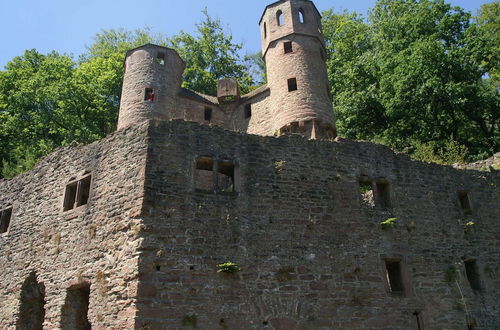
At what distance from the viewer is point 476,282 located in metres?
13.5

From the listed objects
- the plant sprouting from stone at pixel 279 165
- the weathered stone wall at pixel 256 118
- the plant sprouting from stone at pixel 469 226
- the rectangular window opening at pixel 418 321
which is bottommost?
the rectangular window opening at pixel 418 321

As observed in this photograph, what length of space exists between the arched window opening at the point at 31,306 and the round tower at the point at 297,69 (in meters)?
12.7

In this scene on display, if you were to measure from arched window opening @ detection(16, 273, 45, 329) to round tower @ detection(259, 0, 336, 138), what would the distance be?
498 inches

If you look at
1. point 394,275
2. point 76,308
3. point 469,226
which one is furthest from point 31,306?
point 469,226

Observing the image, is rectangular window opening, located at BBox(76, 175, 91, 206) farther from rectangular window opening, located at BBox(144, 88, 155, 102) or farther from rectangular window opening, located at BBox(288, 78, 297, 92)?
rectangular window opening, located at BBox(288, 78, 297, 92)

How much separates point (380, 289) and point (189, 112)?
15400 millimetres

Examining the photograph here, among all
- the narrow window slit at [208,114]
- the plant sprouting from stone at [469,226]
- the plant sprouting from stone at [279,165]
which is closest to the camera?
the plant sprouting from stone at [279,165]

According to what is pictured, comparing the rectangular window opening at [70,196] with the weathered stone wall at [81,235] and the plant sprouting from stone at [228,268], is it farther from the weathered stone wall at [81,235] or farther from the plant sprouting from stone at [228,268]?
the plant sprouting from stone at [228,268]

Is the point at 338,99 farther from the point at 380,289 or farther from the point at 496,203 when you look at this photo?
the point at 380,289

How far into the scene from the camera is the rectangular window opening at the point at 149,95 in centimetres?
2285

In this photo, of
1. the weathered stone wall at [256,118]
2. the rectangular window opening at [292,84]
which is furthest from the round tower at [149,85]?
the rectangular window opening at [292,84]

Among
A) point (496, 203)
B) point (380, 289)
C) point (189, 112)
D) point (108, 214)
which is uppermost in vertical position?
point (189, 112)

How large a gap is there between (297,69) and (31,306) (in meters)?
15.4

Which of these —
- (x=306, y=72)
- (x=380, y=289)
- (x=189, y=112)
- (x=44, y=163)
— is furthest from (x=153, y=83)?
(x=380, y=289)
